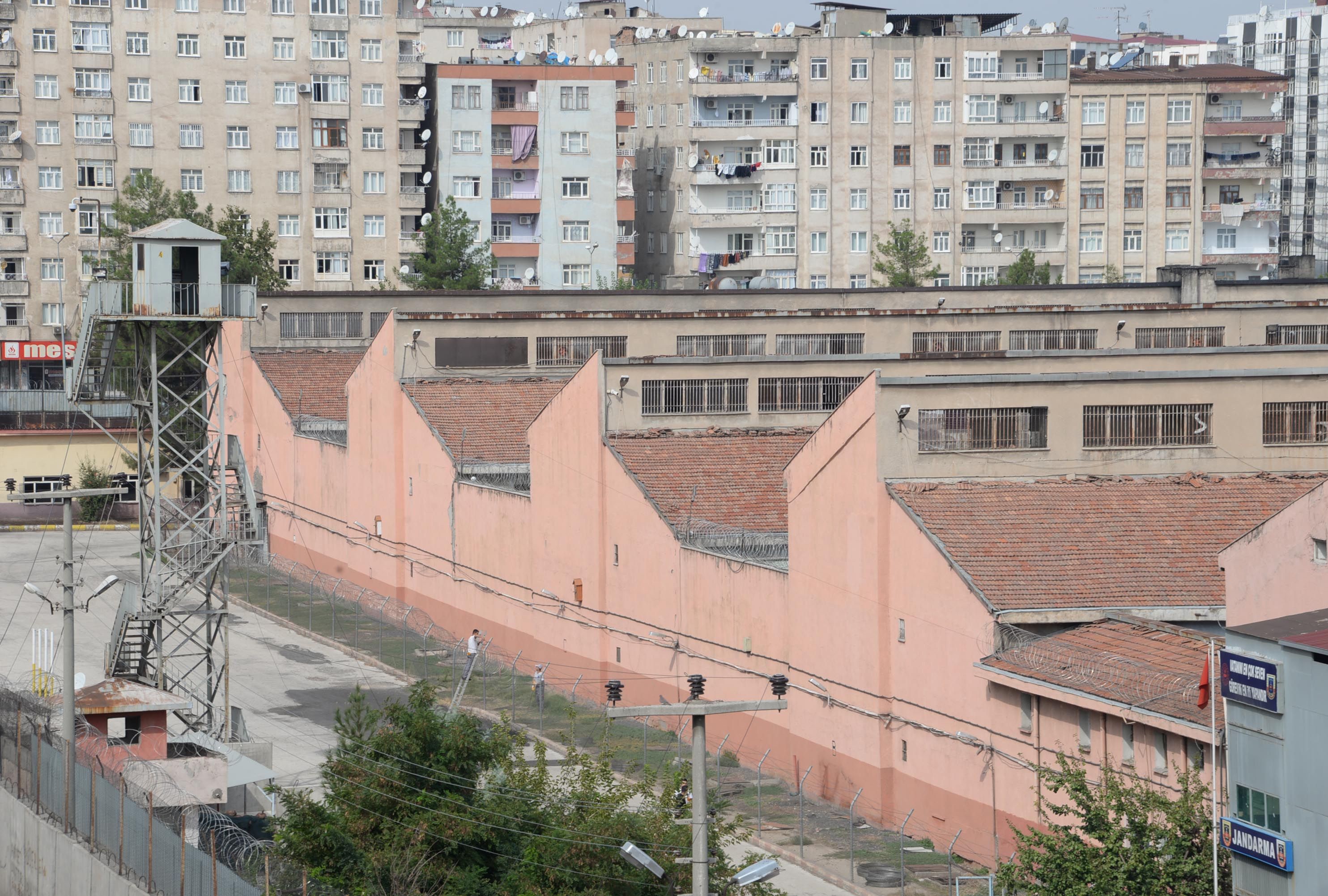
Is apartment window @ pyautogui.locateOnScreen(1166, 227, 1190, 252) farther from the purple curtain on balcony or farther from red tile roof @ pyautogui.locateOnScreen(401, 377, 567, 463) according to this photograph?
red tile roof @ pyautogui.locateOnScreen(401, 377, 567, 463)

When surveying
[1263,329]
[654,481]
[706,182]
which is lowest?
[654,481]

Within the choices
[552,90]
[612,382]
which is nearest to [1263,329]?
[612,382]

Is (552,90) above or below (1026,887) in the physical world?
above

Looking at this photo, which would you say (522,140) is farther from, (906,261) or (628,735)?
(628,735)

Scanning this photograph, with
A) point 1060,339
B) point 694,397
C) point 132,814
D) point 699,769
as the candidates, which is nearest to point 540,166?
point 1060,339

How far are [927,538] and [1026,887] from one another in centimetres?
1227

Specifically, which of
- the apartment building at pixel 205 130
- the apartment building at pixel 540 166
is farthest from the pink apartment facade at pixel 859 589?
the apartment building at pixel 540 166

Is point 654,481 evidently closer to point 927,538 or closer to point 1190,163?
point 927,538

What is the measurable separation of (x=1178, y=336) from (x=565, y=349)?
67.7ft

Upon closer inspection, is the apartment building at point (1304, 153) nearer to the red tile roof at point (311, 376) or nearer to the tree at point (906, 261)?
the tree at point (906, 261)

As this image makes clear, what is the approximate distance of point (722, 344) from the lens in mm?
64875

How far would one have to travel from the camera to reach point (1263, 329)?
65.9 meters

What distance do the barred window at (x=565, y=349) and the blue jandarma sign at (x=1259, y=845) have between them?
41.2 m

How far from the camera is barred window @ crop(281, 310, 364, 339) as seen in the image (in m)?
77.3
